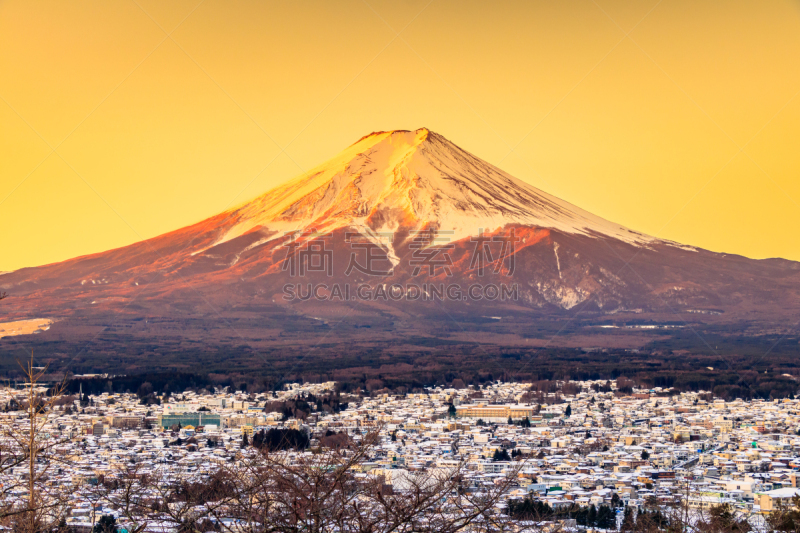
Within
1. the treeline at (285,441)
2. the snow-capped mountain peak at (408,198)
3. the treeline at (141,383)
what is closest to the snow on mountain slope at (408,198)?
the snow-capped mountain peak at (408,198)

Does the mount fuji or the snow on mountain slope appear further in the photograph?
the snow on mountain slope

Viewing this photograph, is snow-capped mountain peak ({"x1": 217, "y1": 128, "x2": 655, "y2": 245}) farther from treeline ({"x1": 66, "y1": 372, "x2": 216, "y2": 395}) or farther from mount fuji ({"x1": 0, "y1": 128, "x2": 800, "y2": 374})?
treeline ({"x1": 66, "y1": 372, "x2": 216, "y2": 395})

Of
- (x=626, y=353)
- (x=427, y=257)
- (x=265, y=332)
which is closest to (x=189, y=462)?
(x=626, y=353)

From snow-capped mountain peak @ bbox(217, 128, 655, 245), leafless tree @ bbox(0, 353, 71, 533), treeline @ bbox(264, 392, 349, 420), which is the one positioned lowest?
treeline @ bbox(264, 392, 349, 420)

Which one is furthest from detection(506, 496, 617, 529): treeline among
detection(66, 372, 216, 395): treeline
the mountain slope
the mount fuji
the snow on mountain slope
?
the snow on mountain slope

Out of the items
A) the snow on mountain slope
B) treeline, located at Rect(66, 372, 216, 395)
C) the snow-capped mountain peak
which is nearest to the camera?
treeline, located at Rect(66, 372, 216, 395)

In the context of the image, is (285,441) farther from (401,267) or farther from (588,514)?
(401,267)

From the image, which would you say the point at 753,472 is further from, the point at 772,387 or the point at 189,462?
the point at 772,387
